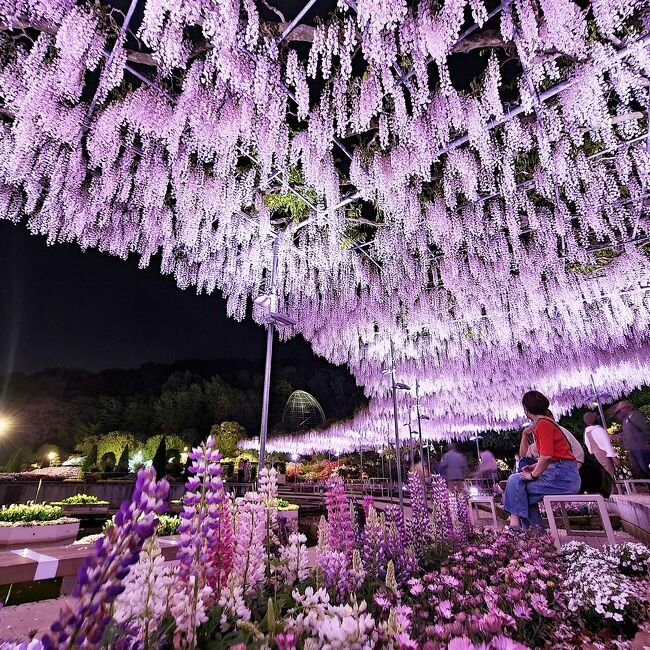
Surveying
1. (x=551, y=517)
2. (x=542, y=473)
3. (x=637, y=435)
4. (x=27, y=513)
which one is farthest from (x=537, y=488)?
(x=27, y=513)

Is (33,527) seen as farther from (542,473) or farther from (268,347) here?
(542,473)

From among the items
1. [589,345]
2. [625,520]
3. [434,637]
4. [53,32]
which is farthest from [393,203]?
[589,345]

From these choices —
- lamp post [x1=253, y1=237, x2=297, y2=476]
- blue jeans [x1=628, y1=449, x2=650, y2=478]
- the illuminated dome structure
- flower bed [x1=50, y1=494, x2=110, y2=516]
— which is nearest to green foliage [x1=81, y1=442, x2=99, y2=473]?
flower bed [x1=50, y1=494, x2=110, y2=516]

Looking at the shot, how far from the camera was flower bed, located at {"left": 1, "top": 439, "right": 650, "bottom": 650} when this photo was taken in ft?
2.03

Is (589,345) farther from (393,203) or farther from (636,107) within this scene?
(393,203)

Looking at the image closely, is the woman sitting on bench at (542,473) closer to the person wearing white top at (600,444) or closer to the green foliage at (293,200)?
the person wearing white top at (600,444)

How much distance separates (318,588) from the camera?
122cm

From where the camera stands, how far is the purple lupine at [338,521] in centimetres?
168

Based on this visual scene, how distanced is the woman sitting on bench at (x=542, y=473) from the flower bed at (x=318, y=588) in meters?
0.65

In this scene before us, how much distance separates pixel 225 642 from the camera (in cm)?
86

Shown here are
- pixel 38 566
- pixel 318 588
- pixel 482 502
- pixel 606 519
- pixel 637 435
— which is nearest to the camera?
pixel 318 588

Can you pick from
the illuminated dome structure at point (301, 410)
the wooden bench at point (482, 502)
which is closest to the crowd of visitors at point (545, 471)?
the wooden bench at point (482, 502)

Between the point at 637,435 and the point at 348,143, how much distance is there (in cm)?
521

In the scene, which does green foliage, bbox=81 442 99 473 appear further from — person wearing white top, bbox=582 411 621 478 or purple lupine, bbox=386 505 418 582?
person wearing white top, bbox=582 411 621 478
